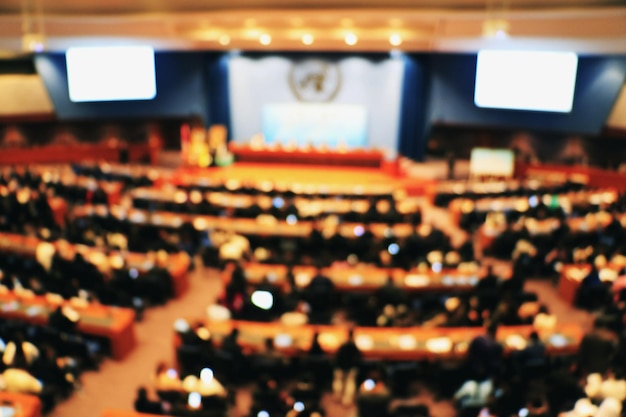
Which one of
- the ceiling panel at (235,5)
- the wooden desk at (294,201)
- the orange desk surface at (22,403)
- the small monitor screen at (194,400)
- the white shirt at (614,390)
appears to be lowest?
the white shirt at (614,390)

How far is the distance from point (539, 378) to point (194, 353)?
4.89 metres

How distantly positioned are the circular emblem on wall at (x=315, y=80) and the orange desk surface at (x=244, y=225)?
10528mm

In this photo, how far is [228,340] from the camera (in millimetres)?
8273

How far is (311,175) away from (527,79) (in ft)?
28.0

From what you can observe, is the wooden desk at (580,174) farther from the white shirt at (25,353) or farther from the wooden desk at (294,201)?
the white shirt at (25,353)

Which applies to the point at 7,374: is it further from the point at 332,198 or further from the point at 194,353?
the point at 332,198

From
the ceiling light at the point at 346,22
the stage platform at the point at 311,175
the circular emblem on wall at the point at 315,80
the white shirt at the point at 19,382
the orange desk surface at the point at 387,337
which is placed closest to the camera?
the white shirt at the point at 19,382

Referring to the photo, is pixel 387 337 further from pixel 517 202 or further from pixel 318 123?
pixel 318 123

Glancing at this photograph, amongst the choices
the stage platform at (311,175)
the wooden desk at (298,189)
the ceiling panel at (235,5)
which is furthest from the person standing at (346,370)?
the stage platform at (311,175)

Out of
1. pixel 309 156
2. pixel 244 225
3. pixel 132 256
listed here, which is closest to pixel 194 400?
pixel 132 256

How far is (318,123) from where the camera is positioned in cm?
2359

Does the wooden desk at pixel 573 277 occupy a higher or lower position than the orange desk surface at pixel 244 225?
lower

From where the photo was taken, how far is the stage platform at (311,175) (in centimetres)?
1859

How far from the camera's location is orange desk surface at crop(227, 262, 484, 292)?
1062 centimetres
